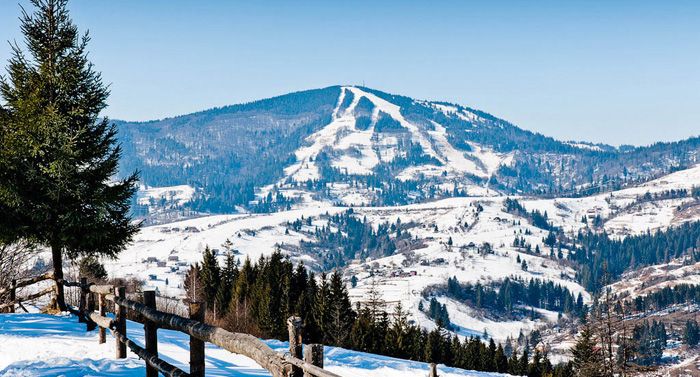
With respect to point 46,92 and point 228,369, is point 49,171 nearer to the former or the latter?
point 46,92

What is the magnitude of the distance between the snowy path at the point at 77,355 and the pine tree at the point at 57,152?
3490 mm

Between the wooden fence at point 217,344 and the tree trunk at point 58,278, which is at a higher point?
the wooden fence at point 217,344

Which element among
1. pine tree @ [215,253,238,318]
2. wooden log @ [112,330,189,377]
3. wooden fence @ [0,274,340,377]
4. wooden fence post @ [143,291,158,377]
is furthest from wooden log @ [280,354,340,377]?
pine tree @ [215,253,238,318]

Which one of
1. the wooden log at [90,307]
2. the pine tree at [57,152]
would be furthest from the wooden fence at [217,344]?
the pine tree at [57,152]

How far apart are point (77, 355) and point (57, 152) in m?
9.87

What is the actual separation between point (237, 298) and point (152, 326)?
1984 inches

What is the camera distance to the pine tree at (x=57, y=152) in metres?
19.8

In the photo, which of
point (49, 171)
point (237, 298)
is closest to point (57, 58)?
point (49, 171)

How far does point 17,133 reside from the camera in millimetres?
19422

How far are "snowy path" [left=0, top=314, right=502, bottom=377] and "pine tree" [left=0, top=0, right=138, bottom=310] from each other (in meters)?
3.49

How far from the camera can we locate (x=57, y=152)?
20.0 m

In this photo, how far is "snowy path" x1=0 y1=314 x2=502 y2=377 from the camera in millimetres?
11523

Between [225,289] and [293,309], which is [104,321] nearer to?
[293,309]

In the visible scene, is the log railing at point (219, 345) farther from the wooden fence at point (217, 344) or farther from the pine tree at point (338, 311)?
the pine tree at point (338, 311)
